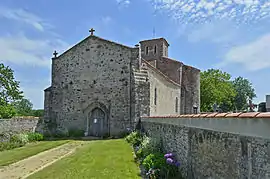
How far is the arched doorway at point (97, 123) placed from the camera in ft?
76.9

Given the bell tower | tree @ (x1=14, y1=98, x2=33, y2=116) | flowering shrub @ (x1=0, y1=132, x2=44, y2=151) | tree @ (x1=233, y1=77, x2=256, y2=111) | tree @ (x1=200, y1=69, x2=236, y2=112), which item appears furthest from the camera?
tree @ (x1=233, y1=77, x2=256, y2=111)

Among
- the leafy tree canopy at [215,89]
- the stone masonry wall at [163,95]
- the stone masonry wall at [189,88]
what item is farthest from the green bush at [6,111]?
the leafy tree canopy at [215,89]

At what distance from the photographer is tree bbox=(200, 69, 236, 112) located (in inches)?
1810

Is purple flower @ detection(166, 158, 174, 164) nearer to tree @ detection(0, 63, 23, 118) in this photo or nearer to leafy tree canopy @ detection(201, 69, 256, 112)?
tree @ detection(0, 63, 23, 118)

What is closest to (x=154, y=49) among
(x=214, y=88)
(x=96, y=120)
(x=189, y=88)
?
(x=189, y=88)

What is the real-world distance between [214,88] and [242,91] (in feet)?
59.8

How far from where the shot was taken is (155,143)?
11.1 metres

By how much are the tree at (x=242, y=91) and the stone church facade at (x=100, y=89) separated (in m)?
38.7

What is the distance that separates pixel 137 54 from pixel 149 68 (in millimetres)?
1750

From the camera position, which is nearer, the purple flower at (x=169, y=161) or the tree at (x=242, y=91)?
the purple flower at (x=169, y=161)

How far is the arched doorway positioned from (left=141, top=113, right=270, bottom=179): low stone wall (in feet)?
52.7

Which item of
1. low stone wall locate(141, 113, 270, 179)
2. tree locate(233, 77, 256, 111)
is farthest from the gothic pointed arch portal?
tree locate(233, 77, 256, 111)

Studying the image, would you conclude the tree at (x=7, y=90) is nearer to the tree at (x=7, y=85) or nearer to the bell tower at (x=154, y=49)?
the tree at (x=7, y=85)

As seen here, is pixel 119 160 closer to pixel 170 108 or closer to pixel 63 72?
pixel 63 72
